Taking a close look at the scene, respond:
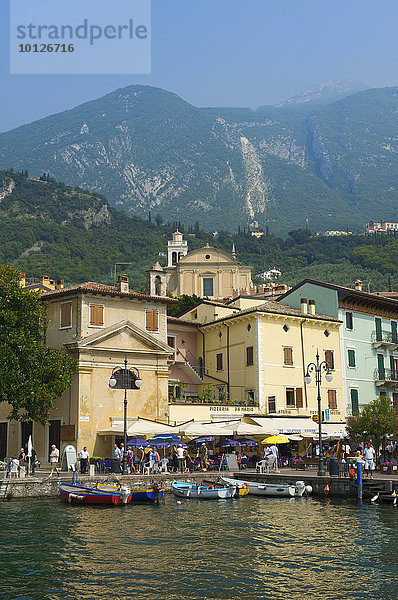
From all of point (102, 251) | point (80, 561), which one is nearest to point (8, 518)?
point (80, 561)

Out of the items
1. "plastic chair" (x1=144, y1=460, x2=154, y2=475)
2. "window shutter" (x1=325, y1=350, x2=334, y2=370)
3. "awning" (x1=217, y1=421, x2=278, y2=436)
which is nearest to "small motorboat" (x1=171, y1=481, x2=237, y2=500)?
"plastic chair" (x1=144, y1=460, x2=154, y2=475)

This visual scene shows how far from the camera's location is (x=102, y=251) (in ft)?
641

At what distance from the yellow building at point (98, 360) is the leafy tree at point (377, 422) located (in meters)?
12.7

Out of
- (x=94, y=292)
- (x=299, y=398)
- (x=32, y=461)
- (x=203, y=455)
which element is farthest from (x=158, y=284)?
(x=32, y=461)

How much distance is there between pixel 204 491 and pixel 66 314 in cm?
1561

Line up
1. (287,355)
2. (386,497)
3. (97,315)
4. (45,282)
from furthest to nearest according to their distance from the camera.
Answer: (45,282)
(287,355)
(97,315)
(386,497)

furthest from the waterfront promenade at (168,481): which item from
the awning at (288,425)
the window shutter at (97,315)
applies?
the window shutter at (97,315)

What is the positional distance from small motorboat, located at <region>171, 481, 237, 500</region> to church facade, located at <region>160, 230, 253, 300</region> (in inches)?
2584

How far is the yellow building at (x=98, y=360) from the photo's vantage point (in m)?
41.8

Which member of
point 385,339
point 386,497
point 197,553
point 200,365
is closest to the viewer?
point 197,553

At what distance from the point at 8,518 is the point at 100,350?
672 inches

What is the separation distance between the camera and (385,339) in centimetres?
5747

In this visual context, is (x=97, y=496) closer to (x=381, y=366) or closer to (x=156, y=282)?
(x=156, y=282)

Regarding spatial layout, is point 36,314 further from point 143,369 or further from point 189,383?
point 189,383
